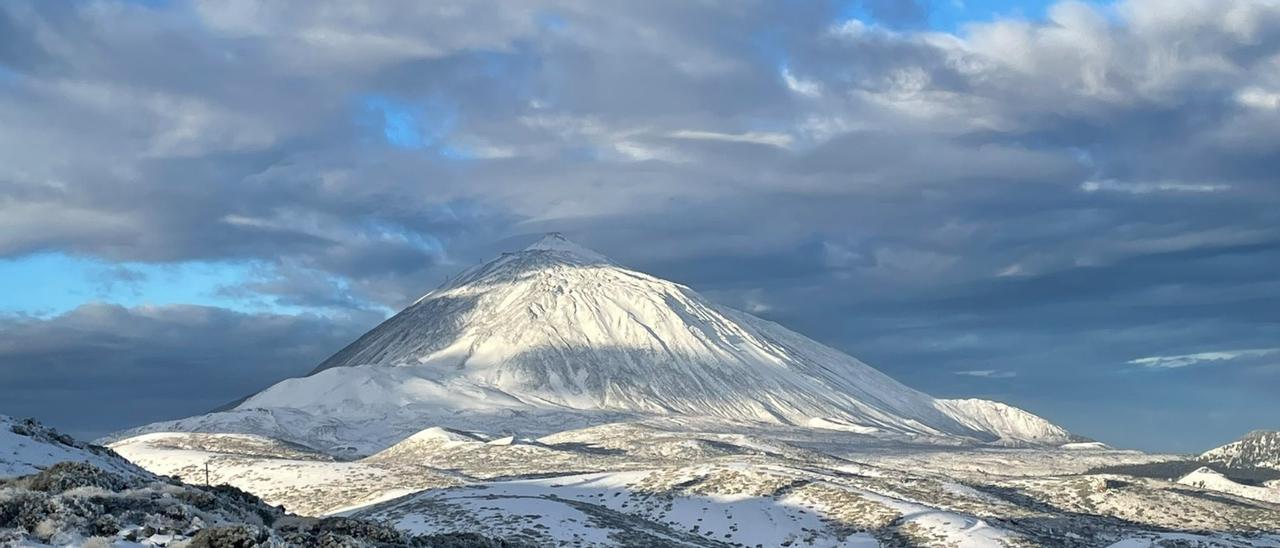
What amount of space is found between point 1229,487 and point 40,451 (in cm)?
12662

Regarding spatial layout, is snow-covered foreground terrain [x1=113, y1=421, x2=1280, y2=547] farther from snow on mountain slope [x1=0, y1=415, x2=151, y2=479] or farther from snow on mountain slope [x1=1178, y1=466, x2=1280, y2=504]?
snow on mountain slope [x1=0, y1=415, x2=151, y2=479]

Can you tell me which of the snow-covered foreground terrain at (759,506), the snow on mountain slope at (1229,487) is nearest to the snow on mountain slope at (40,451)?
the snow-covered foreground terrain at (759,506)

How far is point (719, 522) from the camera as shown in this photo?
79.1m

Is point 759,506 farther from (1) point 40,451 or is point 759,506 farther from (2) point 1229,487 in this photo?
(2) point 1229,487

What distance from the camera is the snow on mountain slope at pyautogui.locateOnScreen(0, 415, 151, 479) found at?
3906cm

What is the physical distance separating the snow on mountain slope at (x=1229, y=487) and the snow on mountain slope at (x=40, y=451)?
4516 inches

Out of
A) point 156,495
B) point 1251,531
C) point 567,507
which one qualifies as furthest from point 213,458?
point 156,495

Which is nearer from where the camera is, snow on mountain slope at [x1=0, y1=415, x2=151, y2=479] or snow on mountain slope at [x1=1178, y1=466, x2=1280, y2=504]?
snow on mountain slope at [x1=0, y1=415, x2=151, y2=479]

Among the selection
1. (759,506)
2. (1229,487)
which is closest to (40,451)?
(759,506)

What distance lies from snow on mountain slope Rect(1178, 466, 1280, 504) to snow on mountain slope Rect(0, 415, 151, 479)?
115 meters

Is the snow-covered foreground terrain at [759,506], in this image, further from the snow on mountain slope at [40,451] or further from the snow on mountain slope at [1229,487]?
the snow on mountain slope at [40,451]

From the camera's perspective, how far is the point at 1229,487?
138 m

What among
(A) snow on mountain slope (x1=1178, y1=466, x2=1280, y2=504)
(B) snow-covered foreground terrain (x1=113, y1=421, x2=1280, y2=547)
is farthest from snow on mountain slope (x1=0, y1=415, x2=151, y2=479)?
(A) snow on mountain slope (x1=1178, y1=466, x2=1280, y2=504)

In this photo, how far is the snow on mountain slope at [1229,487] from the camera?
131512mm
